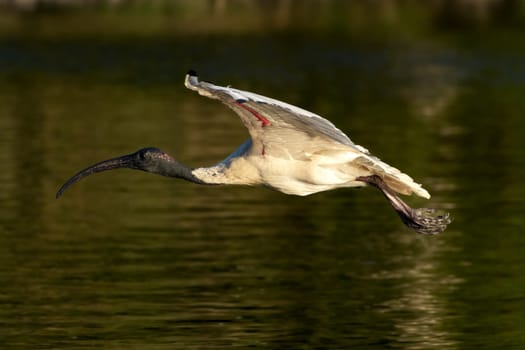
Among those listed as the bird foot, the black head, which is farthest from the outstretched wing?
the black head

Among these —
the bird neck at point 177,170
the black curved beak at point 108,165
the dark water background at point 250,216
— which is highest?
the black curved beak at point 108,165

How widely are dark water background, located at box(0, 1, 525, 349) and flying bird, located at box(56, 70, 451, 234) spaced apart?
1.28m

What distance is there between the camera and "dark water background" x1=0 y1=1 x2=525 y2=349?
12312mm

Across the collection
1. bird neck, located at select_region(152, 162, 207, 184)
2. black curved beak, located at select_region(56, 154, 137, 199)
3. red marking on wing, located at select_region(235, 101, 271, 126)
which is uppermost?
red marking on wing, located at select_region(235, 101, 271, 126)

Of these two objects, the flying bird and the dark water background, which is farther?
the dark water background

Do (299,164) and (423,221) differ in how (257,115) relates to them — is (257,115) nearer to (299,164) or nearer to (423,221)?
(299,164)

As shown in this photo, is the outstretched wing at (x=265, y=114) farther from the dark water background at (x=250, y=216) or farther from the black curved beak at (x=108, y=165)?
the dark water background at (x=250, y=216)

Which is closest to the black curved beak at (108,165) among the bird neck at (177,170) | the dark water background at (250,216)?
the bird neck at (177,170)

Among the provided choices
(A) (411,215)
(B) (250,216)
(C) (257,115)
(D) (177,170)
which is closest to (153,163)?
(D) (177,170)

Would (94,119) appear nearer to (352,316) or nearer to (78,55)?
(78,55)

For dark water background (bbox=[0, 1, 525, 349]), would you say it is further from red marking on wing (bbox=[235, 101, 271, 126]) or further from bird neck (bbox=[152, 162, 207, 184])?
red marking on wing (bbox=[235, 101, 271, 126])

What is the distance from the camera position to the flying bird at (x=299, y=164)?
34.0ft

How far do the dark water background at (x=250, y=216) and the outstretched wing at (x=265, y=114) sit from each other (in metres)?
1.86

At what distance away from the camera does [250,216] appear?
56.8 ft
